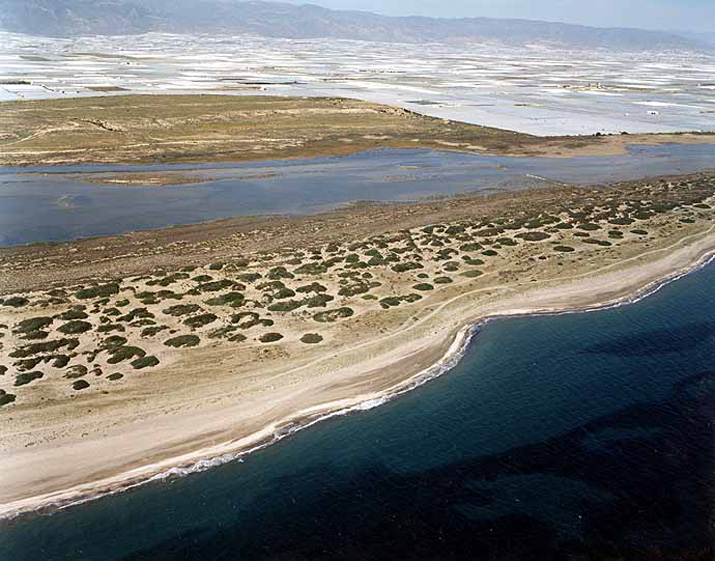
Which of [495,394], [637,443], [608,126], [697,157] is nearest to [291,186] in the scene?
[495,394]

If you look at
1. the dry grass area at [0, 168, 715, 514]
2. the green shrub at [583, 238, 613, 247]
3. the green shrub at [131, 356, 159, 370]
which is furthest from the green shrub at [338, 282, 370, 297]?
the green shrub at [583, 238, 613, 247]

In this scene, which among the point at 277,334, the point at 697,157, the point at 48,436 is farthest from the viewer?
the point at 697,157

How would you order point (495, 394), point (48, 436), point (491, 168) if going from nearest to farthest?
1. point (48, 436)
2. point (495, 394)
3. point (491, 168)

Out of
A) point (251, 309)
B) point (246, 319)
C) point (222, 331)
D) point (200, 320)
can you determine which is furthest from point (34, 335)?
point (251, 309)

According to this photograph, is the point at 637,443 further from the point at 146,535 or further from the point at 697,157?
the point at 697,157

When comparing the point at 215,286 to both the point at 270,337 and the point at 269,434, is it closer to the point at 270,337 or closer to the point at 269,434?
the point at 270,337

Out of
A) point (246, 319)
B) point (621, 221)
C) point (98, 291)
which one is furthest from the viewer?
point (621, 221)

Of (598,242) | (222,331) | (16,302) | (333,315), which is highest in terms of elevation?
(598,242)
